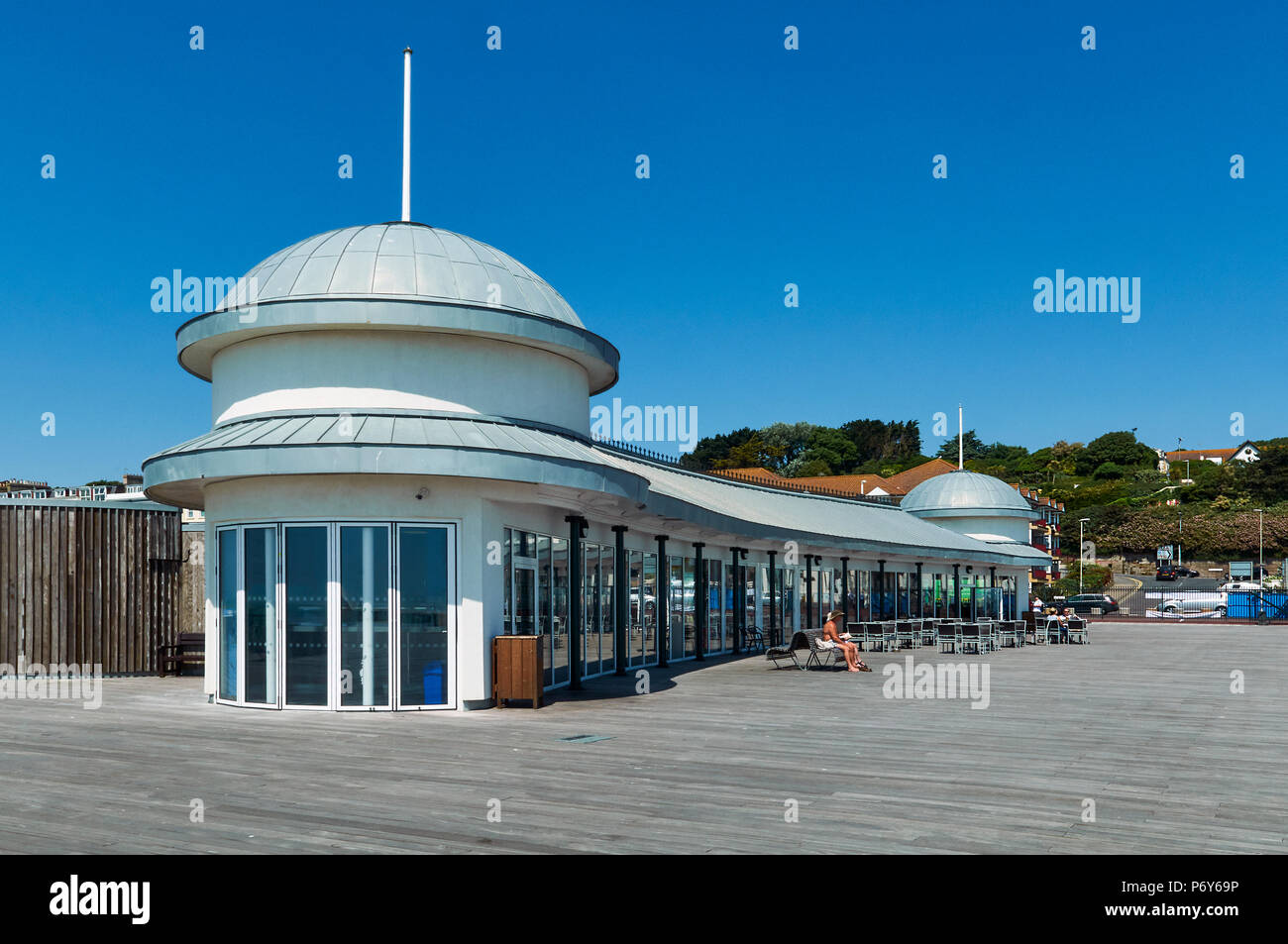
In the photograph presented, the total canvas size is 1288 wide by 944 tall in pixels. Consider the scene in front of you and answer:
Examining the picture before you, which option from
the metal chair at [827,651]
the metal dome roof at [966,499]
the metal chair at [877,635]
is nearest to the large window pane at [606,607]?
the metal chair at [827,651]

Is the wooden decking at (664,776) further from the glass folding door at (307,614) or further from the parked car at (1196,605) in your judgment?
the parked car at (1196,605)

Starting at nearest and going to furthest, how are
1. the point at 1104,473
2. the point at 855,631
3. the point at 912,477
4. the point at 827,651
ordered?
the point at 827,651 < the point at 855,631 < the point at 912,477 < the point at 1104,473

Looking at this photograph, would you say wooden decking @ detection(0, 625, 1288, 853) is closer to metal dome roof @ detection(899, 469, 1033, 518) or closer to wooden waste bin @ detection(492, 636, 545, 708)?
wooden waste bin @ detection(492, 636, 545, 708)

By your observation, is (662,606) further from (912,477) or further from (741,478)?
(912,477)

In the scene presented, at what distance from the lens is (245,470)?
1453 cm

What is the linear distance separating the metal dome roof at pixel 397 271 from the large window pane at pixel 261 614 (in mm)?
3453

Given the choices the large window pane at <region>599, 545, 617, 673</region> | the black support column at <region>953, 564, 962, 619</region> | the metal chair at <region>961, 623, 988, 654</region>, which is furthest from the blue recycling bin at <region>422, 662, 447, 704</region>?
the black support column at <region>953, 564, 962, 619</region>

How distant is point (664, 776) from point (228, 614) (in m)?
8.45

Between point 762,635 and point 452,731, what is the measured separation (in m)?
16.7

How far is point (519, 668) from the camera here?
15102 millimetres

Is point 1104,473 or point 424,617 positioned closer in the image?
point 424,617

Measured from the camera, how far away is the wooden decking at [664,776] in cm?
762

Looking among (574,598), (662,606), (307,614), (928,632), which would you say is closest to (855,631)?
(928,632)
